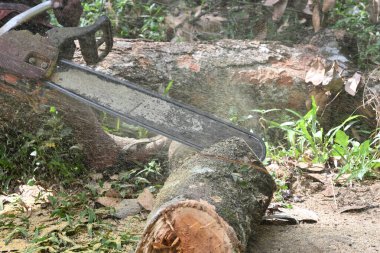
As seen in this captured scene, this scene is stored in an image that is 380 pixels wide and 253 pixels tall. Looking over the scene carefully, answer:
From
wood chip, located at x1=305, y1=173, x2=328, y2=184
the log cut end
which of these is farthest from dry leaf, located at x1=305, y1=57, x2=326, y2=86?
the log cut end

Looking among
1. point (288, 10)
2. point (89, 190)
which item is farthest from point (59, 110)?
point (288, 10)

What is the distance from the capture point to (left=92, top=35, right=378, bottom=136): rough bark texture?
3.84 m

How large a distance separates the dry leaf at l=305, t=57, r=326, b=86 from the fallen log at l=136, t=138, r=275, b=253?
141 centimetres

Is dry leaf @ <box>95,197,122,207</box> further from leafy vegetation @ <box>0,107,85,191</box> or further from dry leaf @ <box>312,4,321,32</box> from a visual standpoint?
dry leaf @ <box>312,4,321,32</box>

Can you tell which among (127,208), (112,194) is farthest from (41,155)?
(127,208)

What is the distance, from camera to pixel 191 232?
193 cm

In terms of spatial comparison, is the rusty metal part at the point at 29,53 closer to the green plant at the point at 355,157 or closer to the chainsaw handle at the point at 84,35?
the chainsaw handle at the point at 84,35

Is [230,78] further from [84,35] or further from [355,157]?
[84,35]

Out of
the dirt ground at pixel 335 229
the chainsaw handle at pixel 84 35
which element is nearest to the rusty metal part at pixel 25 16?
the chainsaw handle at pixel 84 35

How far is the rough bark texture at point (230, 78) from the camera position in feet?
12.6

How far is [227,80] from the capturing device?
12.8ft

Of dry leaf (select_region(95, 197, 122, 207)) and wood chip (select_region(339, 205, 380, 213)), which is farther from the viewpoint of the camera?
dry leaf (select_region(95, 197, 122, 207))

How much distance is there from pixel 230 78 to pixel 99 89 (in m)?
1.43

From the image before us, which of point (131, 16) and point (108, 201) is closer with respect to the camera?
point (108, 201)
